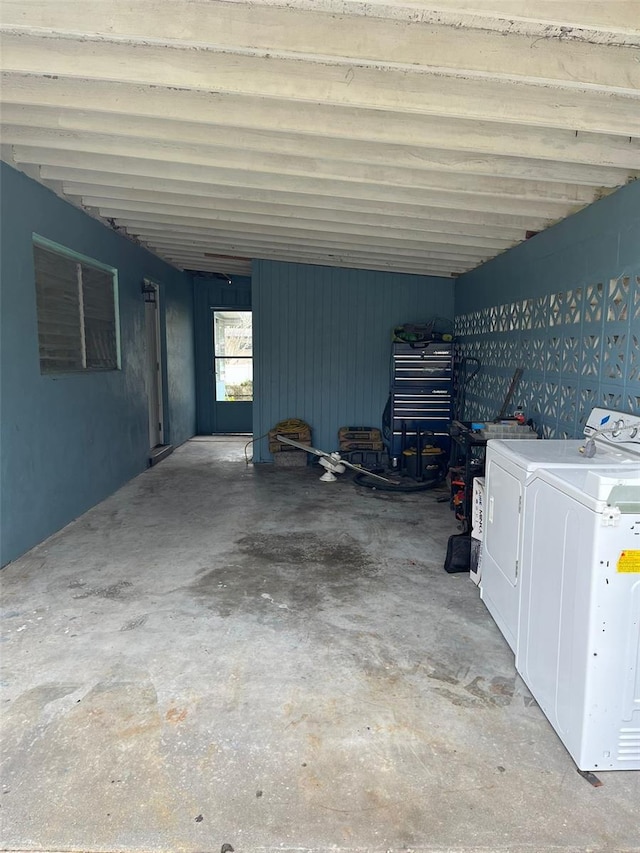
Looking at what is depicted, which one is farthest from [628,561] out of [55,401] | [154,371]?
[154,371]

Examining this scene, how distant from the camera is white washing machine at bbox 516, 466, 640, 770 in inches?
71.1

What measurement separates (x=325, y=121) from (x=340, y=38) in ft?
2.50

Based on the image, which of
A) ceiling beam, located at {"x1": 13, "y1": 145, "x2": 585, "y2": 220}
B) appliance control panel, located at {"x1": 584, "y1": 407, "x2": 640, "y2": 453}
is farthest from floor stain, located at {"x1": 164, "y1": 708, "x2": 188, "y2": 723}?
ceiling beam, located at {"x1": 13, "y1": 145, "x2": 585, "y2": 220}

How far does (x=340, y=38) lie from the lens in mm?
2293

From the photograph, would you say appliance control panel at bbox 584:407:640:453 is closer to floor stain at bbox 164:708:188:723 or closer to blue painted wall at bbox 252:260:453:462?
floor stain at bbox 164:708:188:723

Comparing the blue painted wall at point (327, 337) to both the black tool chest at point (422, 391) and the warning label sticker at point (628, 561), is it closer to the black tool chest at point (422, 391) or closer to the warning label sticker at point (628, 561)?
the black tool chest at point (422, 391)

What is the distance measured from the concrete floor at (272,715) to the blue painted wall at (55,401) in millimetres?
472

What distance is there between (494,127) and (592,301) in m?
1.30

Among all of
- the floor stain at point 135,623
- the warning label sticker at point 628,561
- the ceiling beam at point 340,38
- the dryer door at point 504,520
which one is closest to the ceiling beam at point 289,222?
the ceiling beam at point 340,38

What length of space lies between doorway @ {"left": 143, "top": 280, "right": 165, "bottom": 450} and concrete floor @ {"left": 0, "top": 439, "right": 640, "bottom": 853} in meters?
3.84

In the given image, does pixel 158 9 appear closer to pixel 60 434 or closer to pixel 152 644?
pixel 152 644

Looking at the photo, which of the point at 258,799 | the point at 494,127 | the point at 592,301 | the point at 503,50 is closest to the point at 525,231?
the point at 592,301

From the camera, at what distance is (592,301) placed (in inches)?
141

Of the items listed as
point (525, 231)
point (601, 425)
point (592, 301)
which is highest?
point (525, 231)
